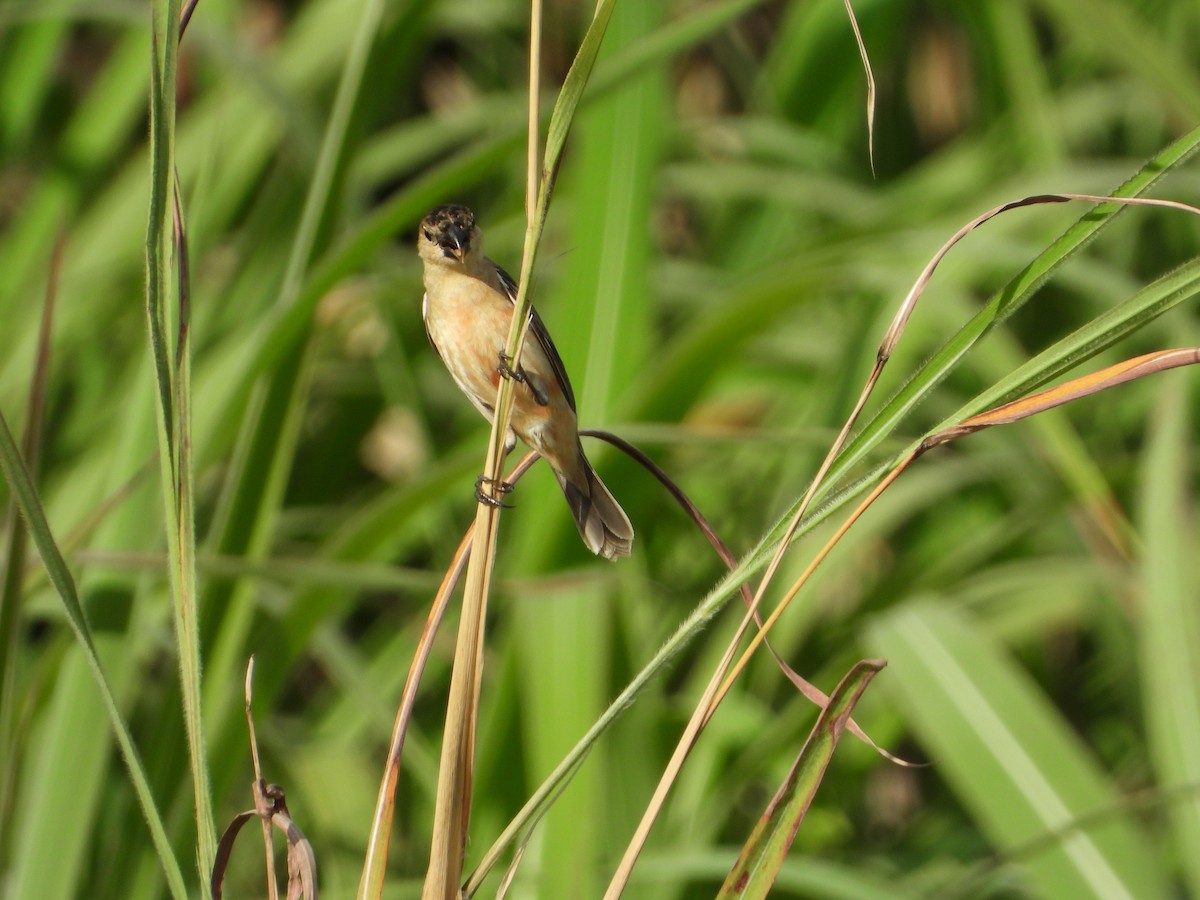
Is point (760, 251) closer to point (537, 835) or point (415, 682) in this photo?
point (537, 835)

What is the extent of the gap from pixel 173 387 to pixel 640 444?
1.34 meters

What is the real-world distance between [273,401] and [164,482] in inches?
39.7

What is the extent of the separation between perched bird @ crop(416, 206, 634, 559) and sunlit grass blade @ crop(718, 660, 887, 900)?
0.70 metres

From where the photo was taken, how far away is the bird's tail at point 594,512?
1.83 meters

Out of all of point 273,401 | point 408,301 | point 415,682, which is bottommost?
point 415,682

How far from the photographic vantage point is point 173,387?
3.52 ft

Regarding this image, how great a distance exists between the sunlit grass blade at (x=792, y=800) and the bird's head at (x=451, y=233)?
1224 mm

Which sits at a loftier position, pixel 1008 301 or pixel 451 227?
pixel 451 227

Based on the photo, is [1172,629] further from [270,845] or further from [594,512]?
[270,845]

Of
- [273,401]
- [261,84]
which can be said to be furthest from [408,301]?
[273,401]

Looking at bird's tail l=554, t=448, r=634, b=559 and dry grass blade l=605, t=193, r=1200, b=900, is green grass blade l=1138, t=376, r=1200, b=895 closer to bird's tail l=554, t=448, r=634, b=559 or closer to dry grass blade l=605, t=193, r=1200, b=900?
bird's tail l=554, t=448, r=634, b=559

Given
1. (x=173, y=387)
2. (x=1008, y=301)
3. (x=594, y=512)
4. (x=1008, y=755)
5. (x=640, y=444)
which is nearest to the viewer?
(x=1008, y=301)

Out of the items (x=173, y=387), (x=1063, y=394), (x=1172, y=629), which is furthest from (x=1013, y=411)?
(x=1172, y=629)

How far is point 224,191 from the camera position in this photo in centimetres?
336
